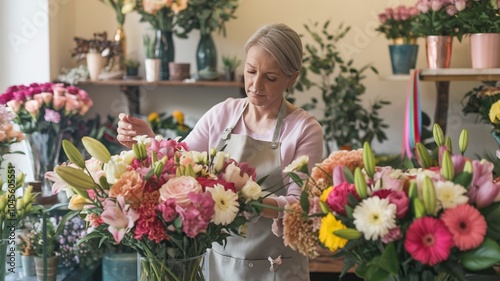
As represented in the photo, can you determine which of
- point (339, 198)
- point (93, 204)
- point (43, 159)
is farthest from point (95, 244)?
point (339, 198)

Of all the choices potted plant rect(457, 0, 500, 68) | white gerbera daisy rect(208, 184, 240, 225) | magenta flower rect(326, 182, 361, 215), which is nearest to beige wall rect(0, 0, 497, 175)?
potted plant rect(457, 0, 500, 68)

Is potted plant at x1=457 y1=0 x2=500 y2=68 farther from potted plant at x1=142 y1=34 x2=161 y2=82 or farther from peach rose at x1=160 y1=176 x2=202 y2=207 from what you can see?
peach rose at x1=160 y1=176 x2=202 y2=207

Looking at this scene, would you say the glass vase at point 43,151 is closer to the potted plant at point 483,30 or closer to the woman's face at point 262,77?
the woman's face at point 262,77

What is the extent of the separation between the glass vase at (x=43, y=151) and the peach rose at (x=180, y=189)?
1718 mm

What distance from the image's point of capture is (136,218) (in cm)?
131

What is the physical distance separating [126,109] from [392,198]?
2.98 meters

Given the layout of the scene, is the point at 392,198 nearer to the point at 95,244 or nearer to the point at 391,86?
the point at 95,244

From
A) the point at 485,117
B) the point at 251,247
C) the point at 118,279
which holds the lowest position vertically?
the point at 118,279

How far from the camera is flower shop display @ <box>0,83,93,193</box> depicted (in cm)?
288

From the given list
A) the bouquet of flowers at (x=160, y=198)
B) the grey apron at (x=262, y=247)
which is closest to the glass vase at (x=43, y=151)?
the grey apron at (x=262, y=247)

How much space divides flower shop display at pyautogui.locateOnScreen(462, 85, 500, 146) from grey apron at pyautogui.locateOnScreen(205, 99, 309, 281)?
1.26 m

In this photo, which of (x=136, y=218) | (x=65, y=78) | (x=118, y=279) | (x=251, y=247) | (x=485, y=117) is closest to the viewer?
(x=136, y=218)

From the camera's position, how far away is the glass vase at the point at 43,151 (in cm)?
293

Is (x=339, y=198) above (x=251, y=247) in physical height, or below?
above
